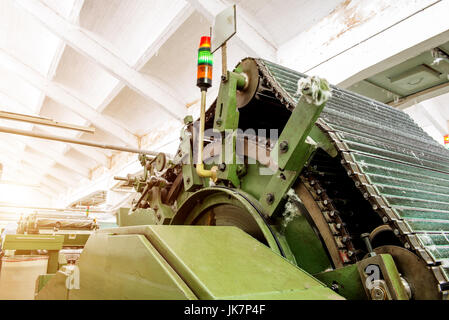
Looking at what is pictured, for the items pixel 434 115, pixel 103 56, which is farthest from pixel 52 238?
pixel 434 115

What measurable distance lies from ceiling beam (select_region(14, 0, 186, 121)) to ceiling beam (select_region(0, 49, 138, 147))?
1905 millimetres

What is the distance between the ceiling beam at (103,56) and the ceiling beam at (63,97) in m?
1.91

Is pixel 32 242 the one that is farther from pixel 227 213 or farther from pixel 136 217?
pixel 227 213

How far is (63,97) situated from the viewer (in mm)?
6520

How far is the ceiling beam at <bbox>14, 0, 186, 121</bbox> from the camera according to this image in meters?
4.73

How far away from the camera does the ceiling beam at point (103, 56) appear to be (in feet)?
15.5

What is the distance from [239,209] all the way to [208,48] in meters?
0.78

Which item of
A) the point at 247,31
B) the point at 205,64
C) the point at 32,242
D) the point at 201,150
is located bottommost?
the point at 201,150

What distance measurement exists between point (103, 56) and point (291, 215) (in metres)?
4.70

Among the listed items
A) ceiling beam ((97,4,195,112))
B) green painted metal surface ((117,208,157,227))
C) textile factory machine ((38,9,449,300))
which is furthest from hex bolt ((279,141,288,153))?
ceiling beam ((97,4,195,112))

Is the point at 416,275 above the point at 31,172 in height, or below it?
below

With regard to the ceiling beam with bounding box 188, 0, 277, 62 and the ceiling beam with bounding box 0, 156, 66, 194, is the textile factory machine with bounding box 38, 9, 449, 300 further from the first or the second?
the ceiling beam with bounding box 0, 156, 66, 194
